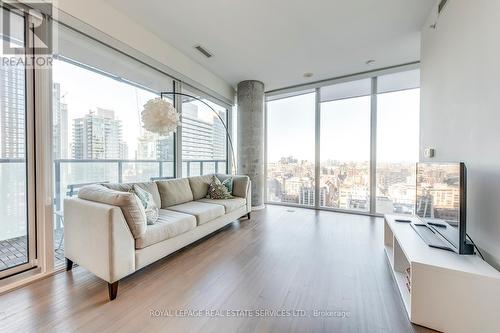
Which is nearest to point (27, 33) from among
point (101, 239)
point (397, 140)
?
point (101, 239)

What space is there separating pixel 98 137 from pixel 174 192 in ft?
3.79

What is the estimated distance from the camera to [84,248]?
69.8 inches

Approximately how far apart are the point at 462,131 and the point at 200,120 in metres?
3.87

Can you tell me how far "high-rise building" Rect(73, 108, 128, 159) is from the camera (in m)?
2.32

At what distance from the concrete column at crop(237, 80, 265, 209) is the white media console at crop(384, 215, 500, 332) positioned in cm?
329

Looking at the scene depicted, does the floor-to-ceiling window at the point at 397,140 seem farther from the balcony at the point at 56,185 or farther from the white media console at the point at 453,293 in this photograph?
the balcony at the point at 56,185

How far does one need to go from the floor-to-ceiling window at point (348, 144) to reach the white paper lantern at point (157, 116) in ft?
10.4

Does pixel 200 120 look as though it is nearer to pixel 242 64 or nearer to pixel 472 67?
pixel 242 64

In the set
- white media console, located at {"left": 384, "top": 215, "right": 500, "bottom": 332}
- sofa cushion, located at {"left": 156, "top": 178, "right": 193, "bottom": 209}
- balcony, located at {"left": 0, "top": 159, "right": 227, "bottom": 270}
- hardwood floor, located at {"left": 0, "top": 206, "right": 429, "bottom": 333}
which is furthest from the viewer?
sofa cushion, located at {"left": 156, "top": 178, "right": 193, "bottom": 209}

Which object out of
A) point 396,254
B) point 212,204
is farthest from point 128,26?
point 396,254

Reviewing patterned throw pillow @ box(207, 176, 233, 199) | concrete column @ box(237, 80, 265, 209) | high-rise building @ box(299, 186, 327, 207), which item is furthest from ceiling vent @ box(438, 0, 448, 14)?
patterned throw pillow @ box(207, 176, 233, 199)

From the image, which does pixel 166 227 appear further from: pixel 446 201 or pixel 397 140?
pixel 397 140

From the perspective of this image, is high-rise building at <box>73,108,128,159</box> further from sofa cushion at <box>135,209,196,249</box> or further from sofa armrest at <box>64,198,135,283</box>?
sofa cushion at <box>135,209,196,249</box>

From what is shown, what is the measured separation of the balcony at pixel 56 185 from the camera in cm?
183
